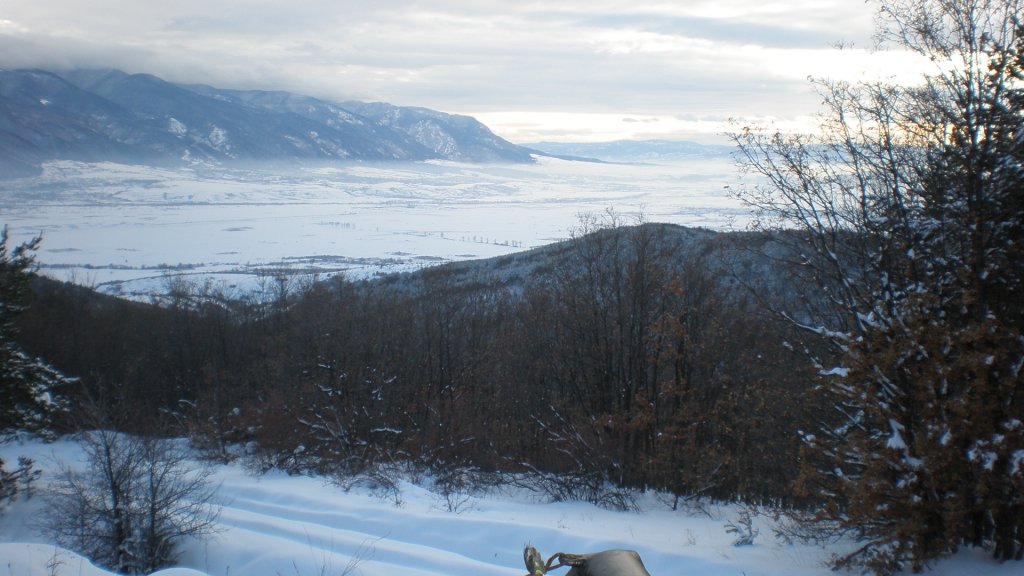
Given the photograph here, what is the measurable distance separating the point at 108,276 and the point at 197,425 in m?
38.0

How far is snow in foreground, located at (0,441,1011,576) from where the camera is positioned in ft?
24.7

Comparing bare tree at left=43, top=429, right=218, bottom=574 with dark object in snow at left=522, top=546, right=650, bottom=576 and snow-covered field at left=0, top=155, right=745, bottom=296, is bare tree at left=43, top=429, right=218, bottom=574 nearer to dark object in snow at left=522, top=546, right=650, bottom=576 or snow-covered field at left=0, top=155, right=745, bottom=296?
dark object in snow at left=522, top=546, right=650, bottom=576

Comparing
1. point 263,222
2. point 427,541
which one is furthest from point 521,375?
point 263,222

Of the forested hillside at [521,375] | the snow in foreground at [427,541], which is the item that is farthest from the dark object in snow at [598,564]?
the forested hillside at [521,375]

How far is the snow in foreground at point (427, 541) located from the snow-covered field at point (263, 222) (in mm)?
13902

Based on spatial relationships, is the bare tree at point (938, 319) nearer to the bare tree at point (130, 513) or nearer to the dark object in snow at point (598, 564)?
the dark object in snow at point (598, 564)

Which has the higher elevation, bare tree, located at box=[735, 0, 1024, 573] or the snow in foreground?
bare tree, located at box=[735, 0, 1024, 573]

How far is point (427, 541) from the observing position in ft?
32.3

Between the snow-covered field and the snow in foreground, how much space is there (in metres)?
13.9

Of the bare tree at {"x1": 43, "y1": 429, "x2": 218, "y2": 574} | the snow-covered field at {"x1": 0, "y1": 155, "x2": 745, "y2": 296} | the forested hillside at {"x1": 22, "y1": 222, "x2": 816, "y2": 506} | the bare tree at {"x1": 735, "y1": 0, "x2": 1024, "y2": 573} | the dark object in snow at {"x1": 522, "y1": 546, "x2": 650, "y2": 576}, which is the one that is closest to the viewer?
the dark object in snow at {"x1": 522, "y1": 546, "x2": 650, "y2": 576}

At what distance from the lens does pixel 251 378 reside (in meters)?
Answer: 34.1

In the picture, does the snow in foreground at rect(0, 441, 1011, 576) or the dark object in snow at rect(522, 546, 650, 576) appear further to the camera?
the snow in foreground at rect(0, 441, 1011, 576)

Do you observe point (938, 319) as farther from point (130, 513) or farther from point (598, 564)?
point (130, 513)

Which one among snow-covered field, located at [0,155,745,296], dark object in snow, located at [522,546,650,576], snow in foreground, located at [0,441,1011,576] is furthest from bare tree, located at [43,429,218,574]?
snow-covered field, located at [0,155,745,296]
